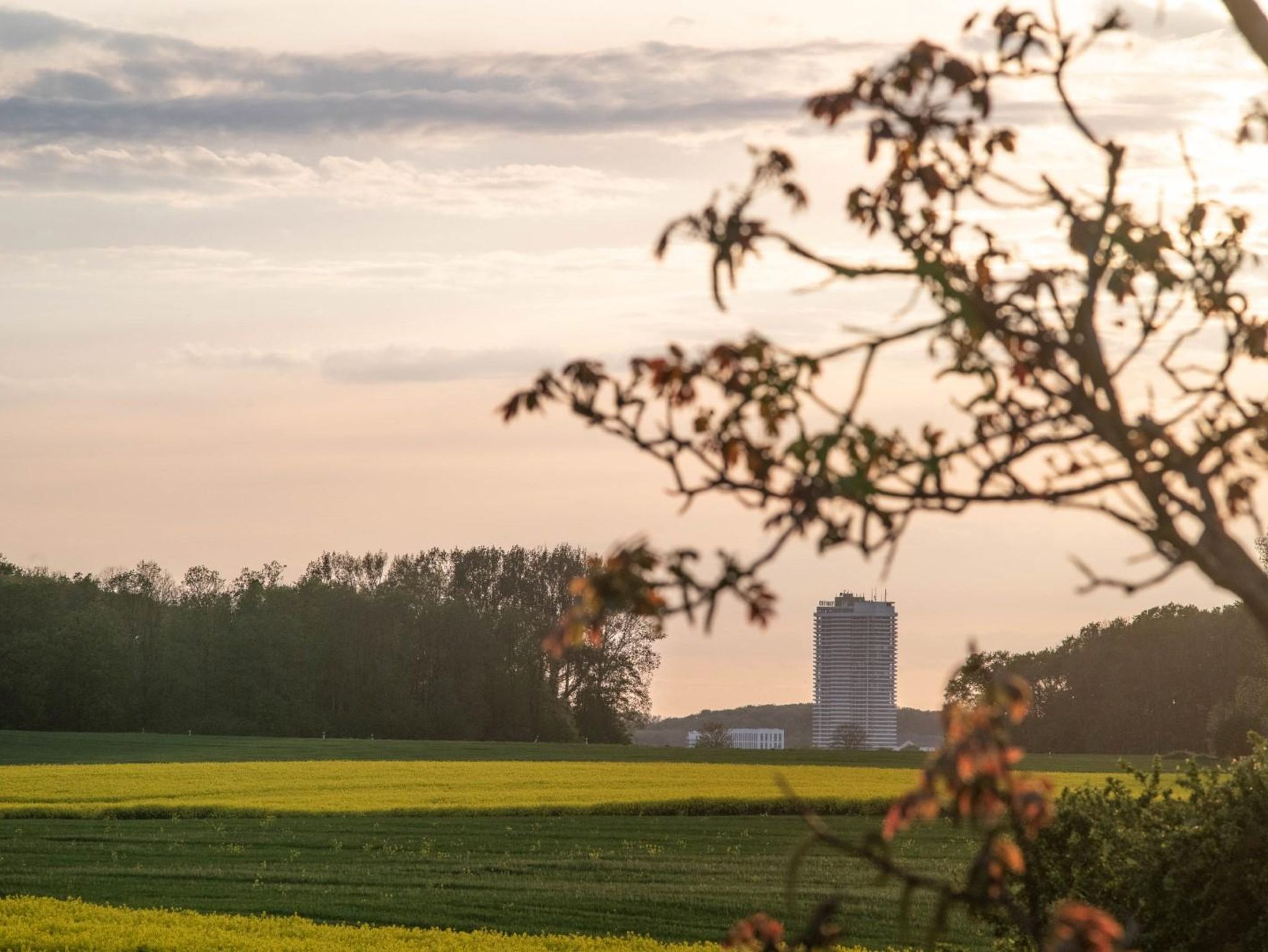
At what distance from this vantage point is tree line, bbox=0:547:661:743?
240 feet

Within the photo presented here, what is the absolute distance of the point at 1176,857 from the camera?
1059 centimetres

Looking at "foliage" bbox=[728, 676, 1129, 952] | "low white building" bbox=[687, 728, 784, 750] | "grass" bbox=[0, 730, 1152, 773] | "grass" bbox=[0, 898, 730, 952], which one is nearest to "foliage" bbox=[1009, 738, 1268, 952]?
"grass" bbox=[0, 898, 730, 952]

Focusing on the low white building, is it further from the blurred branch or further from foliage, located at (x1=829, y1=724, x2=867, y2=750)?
the blurred branch

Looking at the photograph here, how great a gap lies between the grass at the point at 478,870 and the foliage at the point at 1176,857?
6935 mm

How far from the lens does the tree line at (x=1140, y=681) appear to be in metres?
75.1

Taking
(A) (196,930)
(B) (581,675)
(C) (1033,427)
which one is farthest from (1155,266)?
(B) (581,675)

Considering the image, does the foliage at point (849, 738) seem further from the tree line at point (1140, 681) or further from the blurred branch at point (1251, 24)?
the blurred branch at point (1251, 24)

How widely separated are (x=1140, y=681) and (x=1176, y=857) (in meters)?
70.2

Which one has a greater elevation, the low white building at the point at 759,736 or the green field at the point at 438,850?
the green field at the point at 438,850

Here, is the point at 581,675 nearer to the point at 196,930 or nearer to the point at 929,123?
the point at 196,930

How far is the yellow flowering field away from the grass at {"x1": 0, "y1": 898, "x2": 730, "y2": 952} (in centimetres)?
1475

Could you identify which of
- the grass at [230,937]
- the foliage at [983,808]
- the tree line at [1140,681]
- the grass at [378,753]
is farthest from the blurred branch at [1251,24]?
the tree line at [1140,681]

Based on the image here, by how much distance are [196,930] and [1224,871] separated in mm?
10568

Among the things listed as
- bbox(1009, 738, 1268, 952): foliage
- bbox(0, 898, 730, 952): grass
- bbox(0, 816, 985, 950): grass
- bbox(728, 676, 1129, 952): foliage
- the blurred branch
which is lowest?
bbox(0, 816, 985, 950): grass
